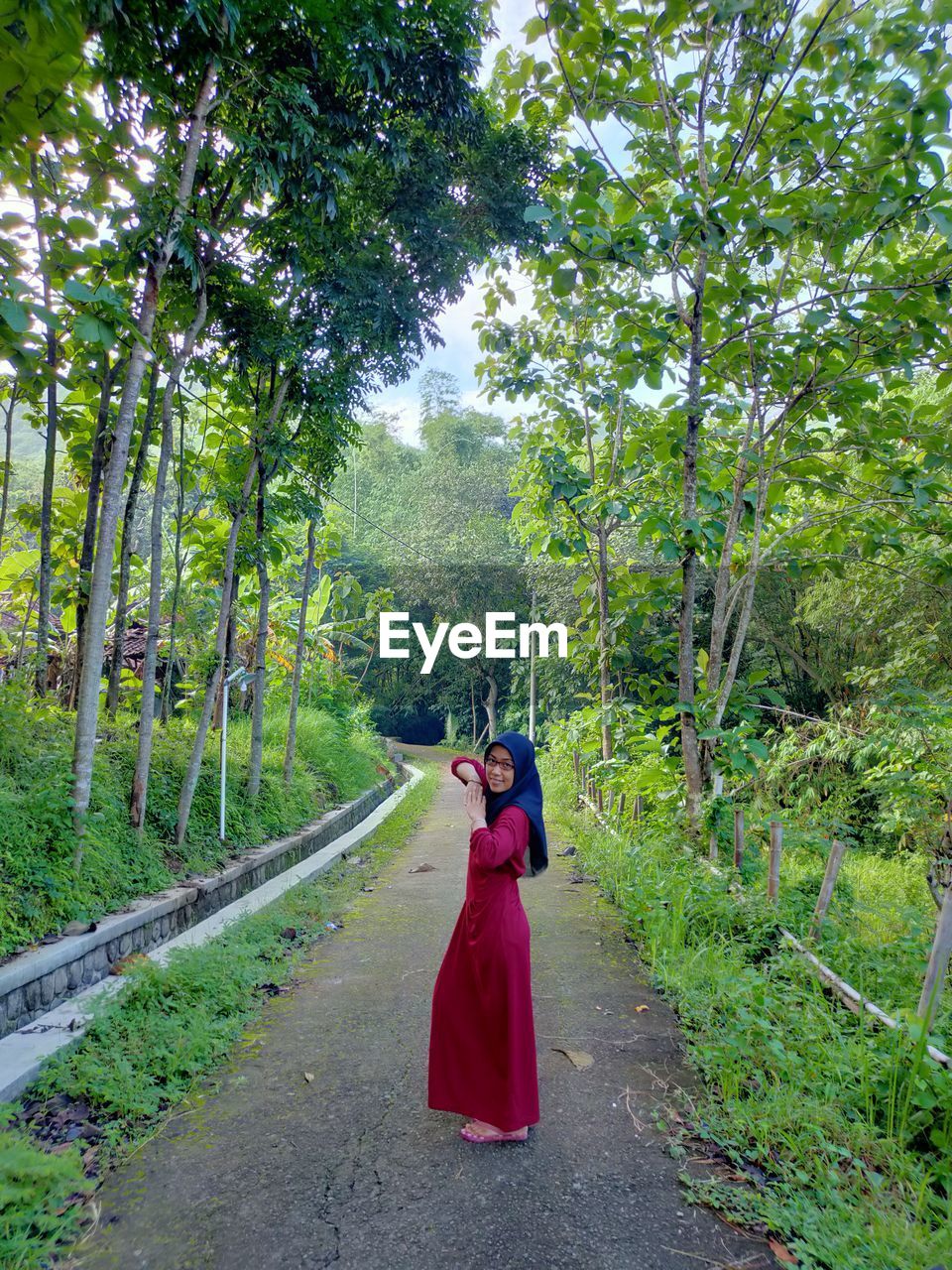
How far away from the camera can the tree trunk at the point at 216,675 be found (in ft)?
21.0

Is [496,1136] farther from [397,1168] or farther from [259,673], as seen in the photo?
[259,673]

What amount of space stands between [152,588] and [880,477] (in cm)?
549

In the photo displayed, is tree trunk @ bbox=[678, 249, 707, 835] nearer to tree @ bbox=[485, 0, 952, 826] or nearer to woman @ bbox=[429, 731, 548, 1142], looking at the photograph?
tree @ bbox=[485, 0, 952, 826]

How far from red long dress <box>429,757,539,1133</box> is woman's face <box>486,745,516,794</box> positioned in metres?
0.13

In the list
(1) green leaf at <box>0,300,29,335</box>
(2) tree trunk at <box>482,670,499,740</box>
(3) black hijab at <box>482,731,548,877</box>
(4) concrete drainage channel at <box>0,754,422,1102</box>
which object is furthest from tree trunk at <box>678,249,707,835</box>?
(2) tree trunk at <box>482,670,499,740</box>

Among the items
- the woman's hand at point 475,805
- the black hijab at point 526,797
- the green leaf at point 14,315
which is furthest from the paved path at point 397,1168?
the green leaf at point 14,315

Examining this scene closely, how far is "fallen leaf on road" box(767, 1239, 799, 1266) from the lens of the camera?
2430 millimetres

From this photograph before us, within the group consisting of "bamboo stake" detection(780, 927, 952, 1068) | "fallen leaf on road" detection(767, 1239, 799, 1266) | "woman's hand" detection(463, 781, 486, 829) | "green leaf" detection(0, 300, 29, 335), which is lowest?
"fallen leaf on road" detection(767, 1239, 799, 1266)

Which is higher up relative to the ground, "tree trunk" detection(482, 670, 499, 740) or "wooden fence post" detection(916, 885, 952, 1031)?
"tree trunk" detection(482, 670, 499, 740)

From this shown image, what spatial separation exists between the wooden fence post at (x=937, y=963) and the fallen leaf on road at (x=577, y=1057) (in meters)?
1.56

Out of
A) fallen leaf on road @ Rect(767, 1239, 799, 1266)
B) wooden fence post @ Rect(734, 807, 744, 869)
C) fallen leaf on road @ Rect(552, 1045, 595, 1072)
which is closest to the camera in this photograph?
fallen leaf on road @ Rect(767, 1239, 799, 1266)

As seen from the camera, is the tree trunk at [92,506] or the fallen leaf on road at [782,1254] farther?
the tree trunk at [92,506]

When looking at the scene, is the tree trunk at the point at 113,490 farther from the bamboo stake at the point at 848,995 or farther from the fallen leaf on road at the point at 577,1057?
the bamboo stake at the point at 848,995

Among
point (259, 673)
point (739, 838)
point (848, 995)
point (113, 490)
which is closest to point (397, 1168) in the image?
point (848, 995)
